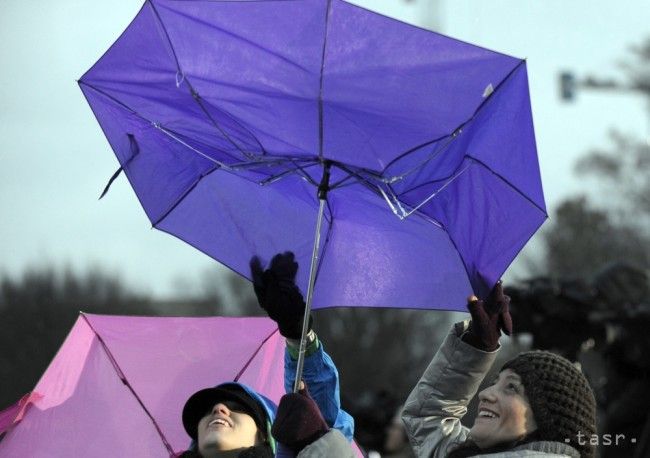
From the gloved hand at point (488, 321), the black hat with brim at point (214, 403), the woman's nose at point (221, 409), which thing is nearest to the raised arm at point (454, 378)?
the gloved hand at point (488, 321)

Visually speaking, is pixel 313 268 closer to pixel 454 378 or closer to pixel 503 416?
pixel 454 378

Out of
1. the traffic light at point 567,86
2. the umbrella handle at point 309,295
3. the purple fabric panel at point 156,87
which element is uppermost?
the traffic light at point 567,86

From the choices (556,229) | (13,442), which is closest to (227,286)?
(556,229)

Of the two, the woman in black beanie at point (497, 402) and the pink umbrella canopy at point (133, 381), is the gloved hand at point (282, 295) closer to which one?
the woman in black beanie at point (497, 402)

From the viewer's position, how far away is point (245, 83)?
4672mm

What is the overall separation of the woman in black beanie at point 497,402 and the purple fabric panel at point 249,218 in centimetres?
60

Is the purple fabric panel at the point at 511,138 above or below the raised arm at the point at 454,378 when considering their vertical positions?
above

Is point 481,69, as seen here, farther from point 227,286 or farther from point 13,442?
point 227,286

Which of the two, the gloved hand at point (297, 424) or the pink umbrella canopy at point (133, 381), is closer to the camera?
the gloved hand at point (297, 424)

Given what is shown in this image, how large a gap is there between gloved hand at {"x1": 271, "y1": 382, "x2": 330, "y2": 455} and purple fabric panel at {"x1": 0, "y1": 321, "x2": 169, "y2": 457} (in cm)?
136

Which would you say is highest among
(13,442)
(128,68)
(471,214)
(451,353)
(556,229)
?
(556,229)

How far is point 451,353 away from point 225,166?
1002 mm

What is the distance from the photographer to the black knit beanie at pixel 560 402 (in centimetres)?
449

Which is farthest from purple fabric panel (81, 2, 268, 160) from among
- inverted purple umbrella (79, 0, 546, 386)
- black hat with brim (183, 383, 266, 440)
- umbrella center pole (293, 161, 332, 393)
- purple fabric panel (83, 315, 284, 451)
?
purple fabric panel (83, 315, 284, 451)
